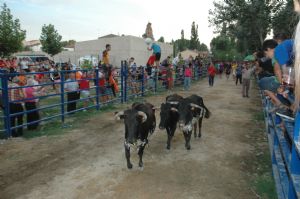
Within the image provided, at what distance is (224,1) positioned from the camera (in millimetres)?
21562

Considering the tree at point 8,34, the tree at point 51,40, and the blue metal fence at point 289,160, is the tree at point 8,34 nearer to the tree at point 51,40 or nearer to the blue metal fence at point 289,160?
the tree at point 51,40

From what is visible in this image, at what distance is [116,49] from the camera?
37.5m

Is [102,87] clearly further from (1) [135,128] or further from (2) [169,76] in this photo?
(1) [135,128]

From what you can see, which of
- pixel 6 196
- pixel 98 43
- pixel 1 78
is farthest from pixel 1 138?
pixel 98 43

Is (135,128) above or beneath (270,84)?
beneath

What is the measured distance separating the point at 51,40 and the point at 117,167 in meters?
43.9

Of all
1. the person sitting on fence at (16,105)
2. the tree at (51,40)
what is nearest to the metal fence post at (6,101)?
the person sitting on fence at (16,105)

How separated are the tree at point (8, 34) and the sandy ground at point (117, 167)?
26.3 m

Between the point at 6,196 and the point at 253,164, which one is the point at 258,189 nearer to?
the point at 253,164

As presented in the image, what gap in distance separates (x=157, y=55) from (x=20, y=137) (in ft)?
31.4

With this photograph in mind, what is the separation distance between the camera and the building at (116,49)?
3675cm

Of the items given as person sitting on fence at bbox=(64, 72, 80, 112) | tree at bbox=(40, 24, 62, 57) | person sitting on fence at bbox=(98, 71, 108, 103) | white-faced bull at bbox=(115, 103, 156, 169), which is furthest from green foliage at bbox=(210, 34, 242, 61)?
white-faced bull at bbox=(115, 103, 156, 169)

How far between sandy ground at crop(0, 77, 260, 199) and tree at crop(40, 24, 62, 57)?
4055cm

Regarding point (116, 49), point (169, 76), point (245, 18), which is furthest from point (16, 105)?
point (116, 49)
